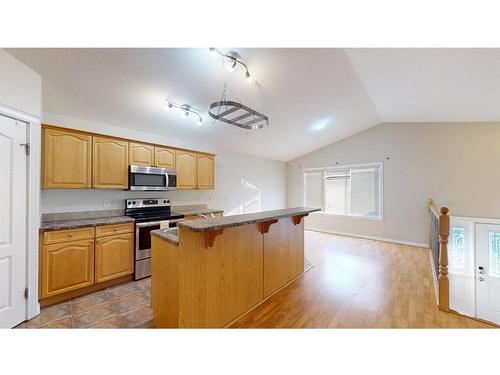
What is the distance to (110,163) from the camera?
2.93 meters

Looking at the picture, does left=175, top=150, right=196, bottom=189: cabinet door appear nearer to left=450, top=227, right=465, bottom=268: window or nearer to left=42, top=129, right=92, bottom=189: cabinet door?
left=42, top=129, right=92, bottom=189: cabinet door

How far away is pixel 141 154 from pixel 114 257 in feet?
5.04

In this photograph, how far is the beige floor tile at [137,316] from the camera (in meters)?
2.00

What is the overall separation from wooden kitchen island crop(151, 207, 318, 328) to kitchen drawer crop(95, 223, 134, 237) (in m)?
1.18

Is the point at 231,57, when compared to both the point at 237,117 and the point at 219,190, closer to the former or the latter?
the point at 237,117

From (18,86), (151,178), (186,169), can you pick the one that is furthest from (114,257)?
(18,86)

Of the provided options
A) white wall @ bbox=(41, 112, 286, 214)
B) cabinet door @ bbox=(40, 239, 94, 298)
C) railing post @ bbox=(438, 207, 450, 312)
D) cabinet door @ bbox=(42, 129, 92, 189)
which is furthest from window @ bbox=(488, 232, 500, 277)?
cabinet door @ bbox=(42, 129, 92, 189)

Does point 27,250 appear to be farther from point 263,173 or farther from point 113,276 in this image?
point 263,173

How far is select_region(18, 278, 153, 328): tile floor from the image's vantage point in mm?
1994

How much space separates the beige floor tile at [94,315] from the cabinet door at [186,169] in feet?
6.62

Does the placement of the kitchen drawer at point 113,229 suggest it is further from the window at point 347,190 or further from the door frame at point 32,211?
the window at point 347,190

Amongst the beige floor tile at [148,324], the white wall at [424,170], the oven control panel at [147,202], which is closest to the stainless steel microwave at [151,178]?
the oven control panel at [147,202]

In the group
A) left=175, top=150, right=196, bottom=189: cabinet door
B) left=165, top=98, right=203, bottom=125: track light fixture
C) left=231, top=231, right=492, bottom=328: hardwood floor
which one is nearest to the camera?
left=231, top=231, right=492, bottom=328: hardwood floor
